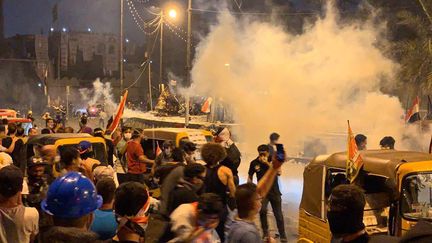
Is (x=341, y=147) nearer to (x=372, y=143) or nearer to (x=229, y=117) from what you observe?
(x=372, y=143)

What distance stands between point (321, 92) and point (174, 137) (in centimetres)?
1465

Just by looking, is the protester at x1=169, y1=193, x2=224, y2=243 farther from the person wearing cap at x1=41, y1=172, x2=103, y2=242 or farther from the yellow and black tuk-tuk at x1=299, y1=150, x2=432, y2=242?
the yellow and black tuk-tuk at x1=299, y1=150, x2=432, y2=242

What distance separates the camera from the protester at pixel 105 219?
4.02 meters

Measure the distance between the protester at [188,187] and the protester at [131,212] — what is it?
5.39ft

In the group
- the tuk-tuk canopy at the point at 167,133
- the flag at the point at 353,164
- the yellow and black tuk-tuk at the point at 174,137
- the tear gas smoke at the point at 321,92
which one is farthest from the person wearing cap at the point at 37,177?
the tear gas smoke at the point at 321,92

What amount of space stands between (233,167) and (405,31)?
22.2 meters

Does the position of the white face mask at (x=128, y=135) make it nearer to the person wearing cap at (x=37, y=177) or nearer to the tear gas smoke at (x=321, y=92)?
the person wearing cap at (x=37, y=177)

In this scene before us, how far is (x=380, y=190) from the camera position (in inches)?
247

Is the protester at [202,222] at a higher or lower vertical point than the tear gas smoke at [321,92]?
lower

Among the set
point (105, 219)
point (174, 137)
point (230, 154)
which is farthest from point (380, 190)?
point (174, 137)

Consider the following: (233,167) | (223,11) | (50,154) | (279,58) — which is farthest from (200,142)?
(223,11)

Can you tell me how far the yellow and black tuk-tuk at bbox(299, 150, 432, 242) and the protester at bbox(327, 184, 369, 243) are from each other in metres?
2.38

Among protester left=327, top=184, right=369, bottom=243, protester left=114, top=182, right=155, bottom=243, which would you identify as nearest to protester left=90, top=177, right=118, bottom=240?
protester left=114, top=182, right=155, bottom=243

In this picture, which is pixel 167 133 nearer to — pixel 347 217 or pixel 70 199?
pixel 70 199
